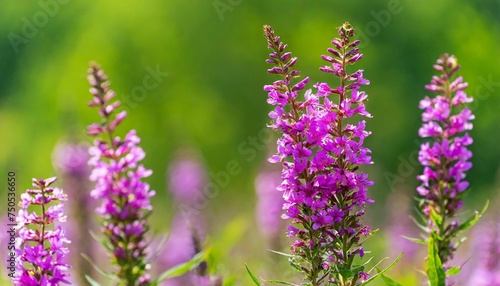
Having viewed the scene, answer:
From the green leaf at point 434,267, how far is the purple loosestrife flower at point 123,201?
4.72 feet

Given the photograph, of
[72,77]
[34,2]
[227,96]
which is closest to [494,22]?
[227,96]

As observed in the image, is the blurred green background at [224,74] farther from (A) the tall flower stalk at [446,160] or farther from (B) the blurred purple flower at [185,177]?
(A) the tall flower stalk at [446,160]

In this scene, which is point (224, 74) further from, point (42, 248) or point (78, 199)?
point (42, 248)

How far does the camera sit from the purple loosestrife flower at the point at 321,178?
158 inches

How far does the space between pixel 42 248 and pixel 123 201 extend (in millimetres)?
468

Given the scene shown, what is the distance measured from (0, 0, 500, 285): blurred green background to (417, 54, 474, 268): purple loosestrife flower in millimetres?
22773

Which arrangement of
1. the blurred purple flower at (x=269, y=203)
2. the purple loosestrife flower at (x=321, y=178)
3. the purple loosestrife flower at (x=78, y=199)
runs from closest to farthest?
the purple loosestrife flower at (x=321, y=178)
the purple loosestrife flower at (x=78, y=199)
the blurred purple flower at (x=269, y=203)

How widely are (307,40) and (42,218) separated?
28.7 meters

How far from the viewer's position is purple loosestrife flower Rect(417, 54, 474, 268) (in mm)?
4773

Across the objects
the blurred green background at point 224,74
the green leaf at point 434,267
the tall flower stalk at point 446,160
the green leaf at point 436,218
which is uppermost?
the blurred green background at point 224,74

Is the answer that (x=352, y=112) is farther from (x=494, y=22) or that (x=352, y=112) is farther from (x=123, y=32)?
(x=123, y=32)

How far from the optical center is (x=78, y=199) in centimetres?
977

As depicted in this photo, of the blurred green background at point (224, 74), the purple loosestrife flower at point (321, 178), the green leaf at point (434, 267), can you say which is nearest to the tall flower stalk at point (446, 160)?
the green leaf at point (434, 267)

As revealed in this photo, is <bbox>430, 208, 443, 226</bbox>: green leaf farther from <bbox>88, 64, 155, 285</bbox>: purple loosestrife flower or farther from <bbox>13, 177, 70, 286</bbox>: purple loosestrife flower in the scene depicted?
<bbox>13, 177, 70, 286</bbox>: purple loosestrife flower
